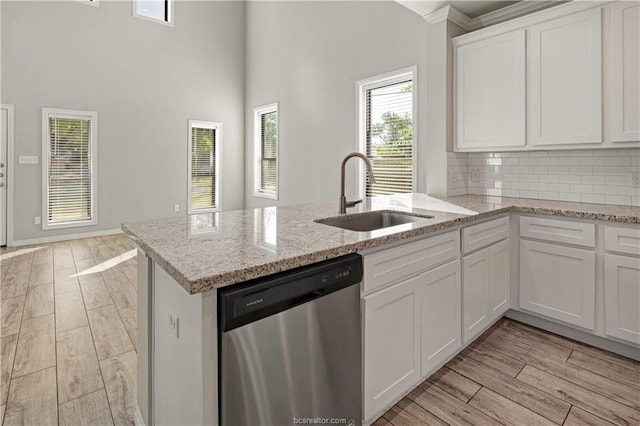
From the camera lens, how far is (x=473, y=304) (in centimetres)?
227

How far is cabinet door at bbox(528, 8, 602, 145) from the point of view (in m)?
2.52

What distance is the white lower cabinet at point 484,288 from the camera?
220 cm

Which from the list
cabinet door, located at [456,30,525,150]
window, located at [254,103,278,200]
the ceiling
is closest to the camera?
cabinet door, located at [456,30,525,150]

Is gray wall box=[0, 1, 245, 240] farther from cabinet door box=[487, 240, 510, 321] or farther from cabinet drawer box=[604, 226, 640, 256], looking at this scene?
cabinet drawer box=[604, 226, 640, 256]

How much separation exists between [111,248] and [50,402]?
3.71 meters

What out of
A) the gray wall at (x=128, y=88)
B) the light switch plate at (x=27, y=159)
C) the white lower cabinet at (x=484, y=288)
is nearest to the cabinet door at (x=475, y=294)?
the white lower cabinet at (x=484, y=288)

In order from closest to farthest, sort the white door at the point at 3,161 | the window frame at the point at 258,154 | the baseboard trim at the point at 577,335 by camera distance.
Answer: the baseboard trim at the point at 577,335, the white door at the point at 3,161, the window frame at the point at 258,154

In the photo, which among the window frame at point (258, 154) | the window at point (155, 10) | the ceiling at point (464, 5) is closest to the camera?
the ceiling at point (464, 5)

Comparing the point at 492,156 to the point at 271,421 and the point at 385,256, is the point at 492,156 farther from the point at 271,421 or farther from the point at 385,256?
the point at 271,421

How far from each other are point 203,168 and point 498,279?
20.0 ft

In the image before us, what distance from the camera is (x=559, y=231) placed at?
97.3 inches

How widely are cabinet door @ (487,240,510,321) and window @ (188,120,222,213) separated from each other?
5.87m

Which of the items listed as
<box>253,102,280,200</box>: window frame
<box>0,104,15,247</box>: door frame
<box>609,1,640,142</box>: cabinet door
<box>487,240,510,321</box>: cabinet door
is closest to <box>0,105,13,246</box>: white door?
<box>0,104,15,247</box>: door frame

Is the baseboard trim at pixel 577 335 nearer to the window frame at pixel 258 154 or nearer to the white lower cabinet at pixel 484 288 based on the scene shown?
the white lower cabinet at pixel 484 288
